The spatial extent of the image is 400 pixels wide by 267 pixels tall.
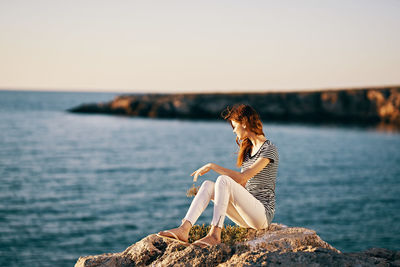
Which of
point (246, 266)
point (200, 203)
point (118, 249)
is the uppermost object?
point (200, 203)

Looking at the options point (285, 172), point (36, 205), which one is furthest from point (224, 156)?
point (36, 205)

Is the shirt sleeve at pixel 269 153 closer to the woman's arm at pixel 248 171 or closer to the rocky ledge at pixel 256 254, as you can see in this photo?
the woman's arm at pixel 248 171

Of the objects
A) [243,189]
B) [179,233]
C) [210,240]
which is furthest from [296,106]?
[179,233]

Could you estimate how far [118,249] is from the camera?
17.1m

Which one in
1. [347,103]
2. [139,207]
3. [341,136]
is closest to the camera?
[139,207]

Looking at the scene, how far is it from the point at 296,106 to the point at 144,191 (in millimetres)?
69017

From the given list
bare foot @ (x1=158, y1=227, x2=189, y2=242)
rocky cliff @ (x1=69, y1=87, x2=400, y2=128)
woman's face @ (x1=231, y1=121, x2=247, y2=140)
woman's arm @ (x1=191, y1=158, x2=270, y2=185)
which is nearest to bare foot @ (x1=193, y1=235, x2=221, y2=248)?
bare foot @ (x1=158, y1=227, x2=189, y2=242)

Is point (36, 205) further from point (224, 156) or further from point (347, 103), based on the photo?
point (347, 103)

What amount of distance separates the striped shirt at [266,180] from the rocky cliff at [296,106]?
79.0m

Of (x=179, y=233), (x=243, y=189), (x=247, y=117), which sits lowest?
(x=179, y=233)

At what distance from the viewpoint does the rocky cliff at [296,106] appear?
3324 inches

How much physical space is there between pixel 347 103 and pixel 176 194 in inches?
2872

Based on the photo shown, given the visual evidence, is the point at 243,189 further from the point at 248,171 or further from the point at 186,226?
the point at 186,226

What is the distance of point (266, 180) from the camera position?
18.4 ft
